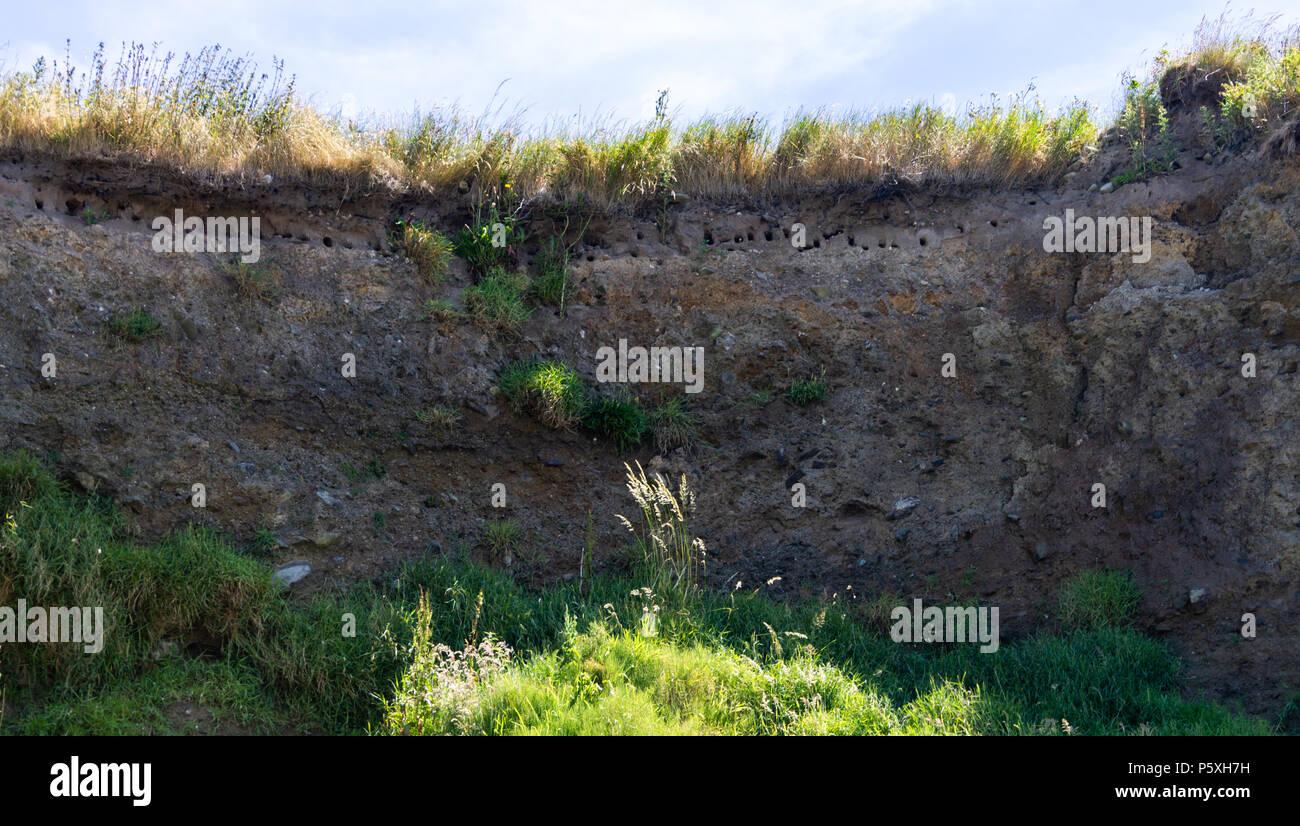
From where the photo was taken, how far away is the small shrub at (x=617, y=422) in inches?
305

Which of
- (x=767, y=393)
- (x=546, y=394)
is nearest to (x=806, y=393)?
(x=767, y=393)

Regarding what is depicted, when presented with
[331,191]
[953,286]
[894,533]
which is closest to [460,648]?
[894,533]

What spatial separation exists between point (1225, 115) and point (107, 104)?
9.93 m

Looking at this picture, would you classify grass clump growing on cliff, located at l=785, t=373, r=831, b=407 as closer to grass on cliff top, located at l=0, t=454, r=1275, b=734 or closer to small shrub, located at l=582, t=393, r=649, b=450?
small shrub, located at l=582, t=393, r=649, b=450

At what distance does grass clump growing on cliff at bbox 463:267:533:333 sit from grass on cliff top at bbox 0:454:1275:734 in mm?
2511

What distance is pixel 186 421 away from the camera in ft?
22.2

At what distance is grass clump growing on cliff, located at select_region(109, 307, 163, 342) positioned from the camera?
273 inches

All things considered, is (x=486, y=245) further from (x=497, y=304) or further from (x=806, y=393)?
(x=806, y=393)

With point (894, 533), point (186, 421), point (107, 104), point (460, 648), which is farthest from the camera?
point (107, 104)

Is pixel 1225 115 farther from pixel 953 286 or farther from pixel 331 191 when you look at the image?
pixel 331 191

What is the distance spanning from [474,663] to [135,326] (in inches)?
149
